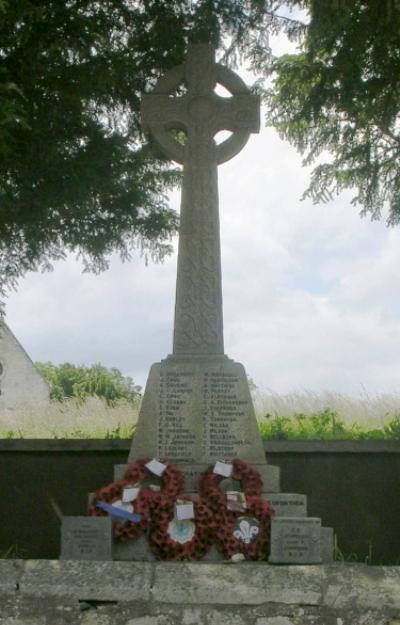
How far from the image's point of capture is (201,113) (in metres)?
7.43

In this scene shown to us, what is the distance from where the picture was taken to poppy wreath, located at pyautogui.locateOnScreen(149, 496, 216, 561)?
6.10m

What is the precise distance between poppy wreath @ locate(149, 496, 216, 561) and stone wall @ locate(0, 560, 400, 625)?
0.80m

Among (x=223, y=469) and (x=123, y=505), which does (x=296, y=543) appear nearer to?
(x=223, y=469)

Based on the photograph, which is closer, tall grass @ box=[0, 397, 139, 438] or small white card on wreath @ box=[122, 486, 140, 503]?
small white card on wreath @ box=[122, 486, 140, 503]

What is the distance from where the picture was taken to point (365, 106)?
8984mm

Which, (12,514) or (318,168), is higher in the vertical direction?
(318,168)

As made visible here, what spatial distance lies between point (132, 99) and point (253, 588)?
5.15 metres

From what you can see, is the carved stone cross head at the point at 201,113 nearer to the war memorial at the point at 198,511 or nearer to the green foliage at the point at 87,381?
the war memorial at the point at 198,511

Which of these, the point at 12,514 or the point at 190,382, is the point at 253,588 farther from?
the point at 12,514

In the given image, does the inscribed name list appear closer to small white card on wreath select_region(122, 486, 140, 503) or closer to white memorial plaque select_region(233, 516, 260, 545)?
small white card on wreath select_region(122, 486, 140, 503)

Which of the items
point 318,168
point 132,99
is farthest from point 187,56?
point 318,168

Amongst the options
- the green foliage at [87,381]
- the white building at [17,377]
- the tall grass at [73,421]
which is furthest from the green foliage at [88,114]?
the green foliage at [87,381]

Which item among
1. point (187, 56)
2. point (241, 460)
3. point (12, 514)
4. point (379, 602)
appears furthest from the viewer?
point (12, 514)

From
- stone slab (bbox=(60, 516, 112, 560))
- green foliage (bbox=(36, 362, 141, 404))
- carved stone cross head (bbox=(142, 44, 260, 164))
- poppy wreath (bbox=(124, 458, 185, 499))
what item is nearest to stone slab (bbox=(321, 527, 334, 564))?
poppy wreath (bbox=(124, 458, 185, 499))
